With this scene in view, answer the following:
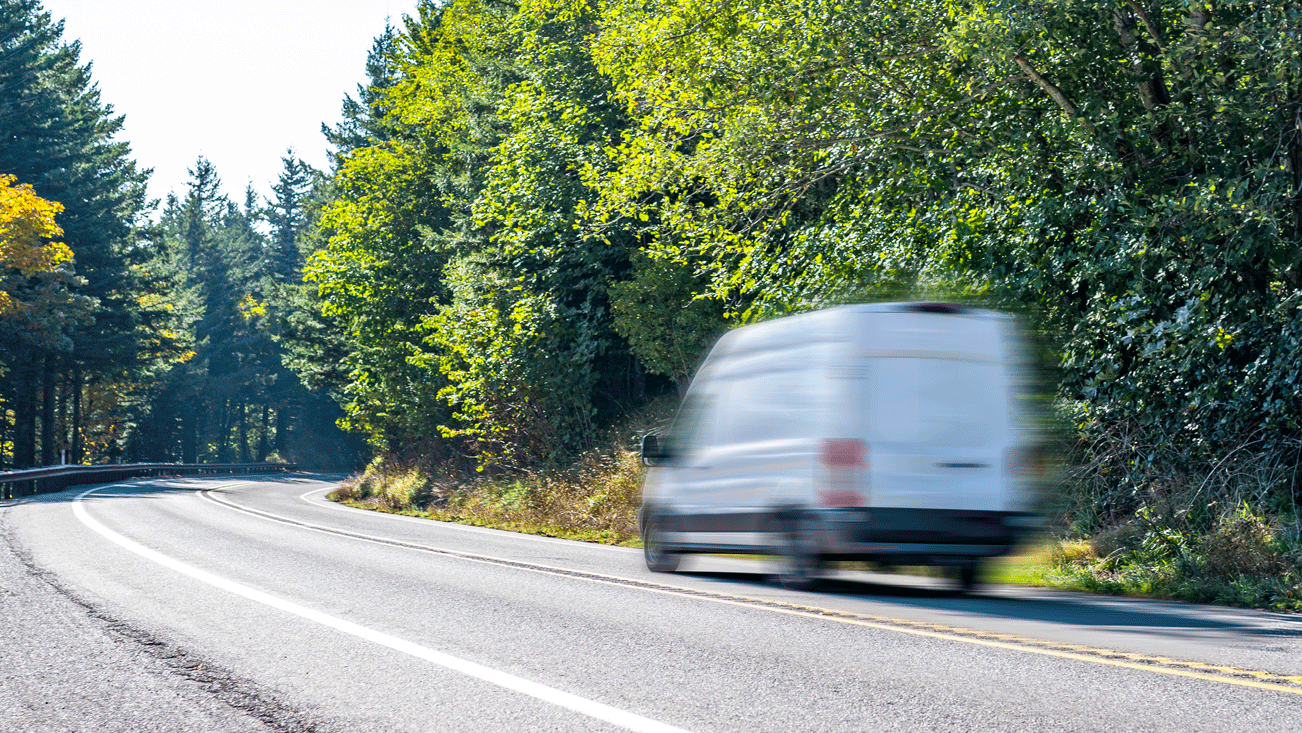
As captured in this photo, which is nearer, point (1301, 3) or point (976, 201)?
point (1301, 3)

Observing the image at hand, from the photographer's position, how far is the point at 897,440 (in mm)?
8523

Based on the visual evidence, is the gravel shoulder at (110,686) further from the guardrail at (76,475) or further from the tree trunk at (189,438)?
the tree trunk at (189,438)

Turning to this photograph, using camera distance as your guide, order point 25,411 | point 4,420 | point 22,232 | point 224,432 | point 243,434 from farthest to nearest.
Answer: point 243,434 → point 224,432 → point 4,420 → point 25,411 → point 22,232

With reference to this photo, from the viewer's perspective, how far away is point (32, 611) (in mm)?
8000

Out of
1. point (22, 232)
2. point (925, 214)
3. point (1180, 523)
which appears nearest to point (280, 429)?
point (22, 232)

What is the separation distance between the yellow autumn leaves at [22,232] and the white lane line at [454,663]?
31.5 m

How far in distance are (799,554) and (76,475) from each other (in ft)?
117

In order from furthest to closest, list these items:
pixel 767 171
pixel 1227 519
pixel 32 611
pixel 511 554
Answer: pixel 767 171
pixel 511 554
pixel 1227 519
pixel 32 611

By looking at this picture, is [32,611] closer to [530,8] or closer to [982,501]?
[982,501]

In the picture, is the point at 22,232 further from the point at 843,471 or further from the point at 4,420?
the point at 843,471

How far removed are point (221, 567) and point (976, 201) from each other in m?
9.82

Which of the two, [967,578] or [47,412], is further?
[47,412]

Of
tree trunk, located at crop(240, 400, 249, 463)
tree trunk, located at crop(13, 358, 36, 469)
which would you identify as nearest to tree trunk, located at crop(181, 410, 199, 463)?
tree trunk, located at crop(240, 400, 249, 463)

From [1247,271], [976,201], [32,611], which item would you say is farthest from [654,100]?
[32,611]
